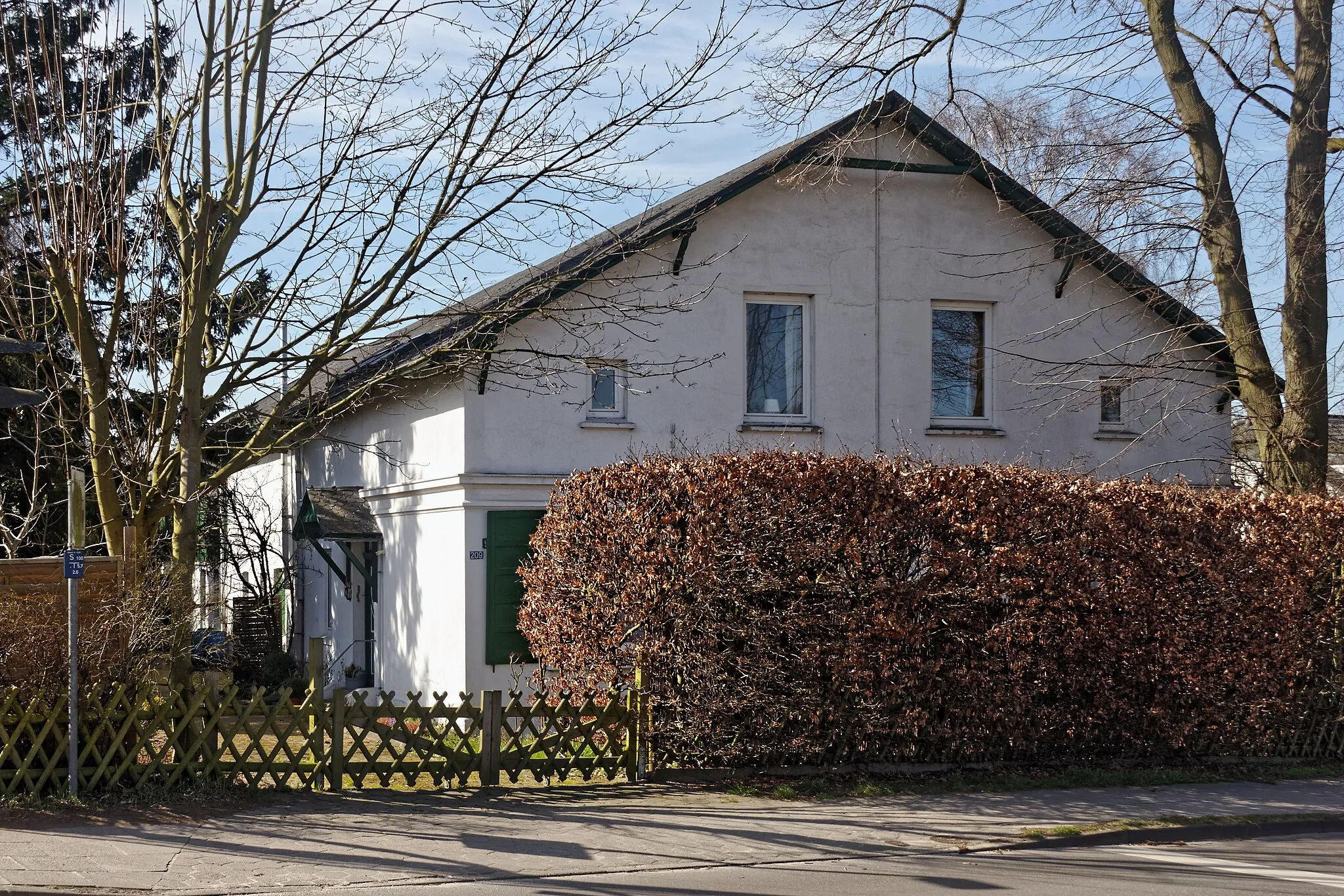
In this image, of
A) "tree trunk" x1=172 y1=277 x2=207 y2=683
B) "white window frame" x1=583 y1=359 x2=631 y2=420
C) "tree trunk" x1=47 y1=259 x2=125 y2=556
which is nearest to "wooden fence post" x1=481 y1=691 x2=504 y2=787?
"tree trunk" x1=172 y1=277 x2=207 y2=683

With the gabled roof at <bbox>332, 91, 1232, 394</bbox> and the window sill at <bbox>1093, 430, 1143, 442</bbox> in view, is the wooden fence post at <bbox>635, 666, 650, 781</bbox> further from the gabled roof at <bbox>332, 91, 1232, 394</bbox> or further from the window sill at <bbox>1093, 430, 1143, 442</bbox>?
the window sill at <bbox>1093, 430, 1143, 442</bbox>

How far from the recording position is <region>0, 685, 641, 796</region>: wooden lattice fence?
9953mm

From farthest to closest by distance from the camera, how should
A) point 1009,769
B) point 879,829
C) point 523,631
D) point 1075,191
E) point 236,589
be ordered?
point 236,589, point 1075,191, point 523,631, point 1009,769, point 879,829

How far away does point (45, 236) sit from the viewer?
1281cm

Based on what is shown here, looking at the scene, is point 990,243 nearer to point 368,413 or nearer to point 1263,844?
point 368,413

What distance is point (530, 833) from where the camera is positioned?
9.50 meters

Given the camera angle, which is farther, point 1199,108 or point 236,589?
point 236,589

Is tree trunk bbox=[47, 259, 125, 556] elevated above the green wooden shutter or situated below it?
above

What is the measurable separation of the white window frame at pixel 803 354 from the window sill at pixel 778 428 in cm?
5

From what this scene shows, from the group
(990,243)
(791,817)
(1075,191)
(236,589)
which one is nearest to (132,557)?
(791,817)

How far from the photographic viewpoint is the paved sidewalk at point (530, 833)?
836 cm

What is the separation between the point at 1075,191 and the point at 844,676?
24.1 feet

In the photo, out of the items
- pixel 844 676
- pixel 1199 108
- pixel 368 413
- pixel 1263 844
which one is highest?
pixel 1199 108

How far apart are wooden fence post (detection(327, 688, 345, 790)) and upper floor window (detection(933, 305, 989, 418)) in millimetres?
10116
